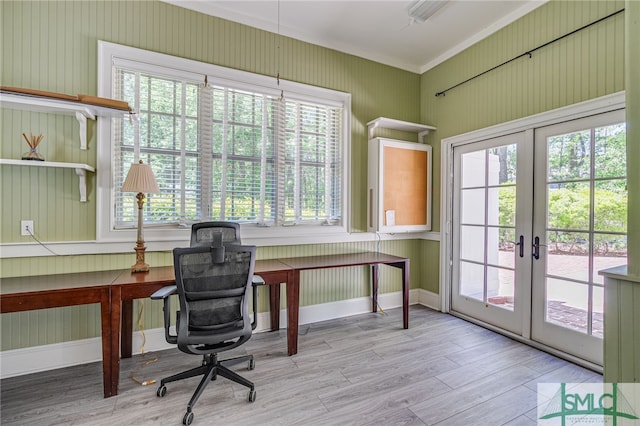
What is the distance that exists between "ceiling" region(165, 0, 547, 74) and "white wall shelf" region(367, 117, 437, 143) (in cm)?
85

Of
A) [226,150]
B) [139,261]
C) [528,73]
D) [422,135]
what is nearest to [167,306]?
[139,261]

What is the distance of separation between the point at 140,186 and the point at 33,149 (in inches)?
31.6

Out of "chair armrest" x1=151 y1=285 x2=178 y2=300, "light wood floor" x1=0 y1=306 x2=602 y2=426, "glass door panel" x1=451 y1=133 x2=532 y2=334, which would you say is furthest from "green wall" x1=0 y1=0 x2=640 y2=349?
"chair armrest" x1=151 y1=285 x2=178 y2=300

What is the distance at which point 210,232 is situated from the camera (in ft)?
7.38

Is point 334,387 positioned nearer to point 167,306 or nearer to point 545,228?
point 167,306

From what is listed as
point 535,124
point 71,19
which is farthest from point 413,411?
point 71,19

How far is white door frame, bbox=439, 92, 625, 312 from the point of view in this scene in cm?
224

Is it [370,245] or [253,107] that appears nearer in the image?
[253,107]

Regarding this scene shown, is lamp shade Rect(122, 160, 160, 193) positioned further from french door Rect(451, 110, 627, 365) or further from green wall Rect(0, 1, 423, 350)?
french door Rect(451, 110, 627, 365)

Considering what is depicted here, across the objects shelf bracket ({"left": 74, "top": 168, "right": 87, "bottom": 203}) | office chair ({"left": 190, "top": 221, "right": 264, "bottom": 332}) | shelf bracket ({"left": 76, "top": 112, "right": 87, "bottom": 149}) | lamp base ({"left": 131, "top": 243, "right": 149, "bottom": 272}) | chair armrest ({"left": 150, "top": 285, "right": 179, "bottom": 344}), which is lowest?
chair armrest ({"left": 150, "top": 285, "right": 179, "bottom": 344})

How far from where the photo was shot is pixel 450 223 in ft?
11.6

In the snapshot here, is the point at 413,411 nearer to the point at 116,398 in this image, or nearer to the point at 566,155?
the point at 116,398

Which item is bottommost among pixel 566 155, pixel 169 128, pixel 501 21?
pixel 566 155

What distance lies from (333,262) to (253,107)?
1.81 metres
